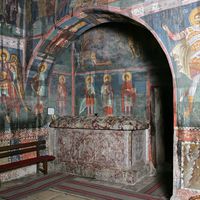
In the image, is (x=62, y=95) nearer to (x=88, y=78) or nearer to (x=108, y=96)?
(x=88, y=78)

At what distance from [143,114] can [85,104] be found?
1.78 metres

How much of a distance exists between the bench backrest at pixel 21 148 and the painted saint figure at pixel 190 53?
3.68 meters

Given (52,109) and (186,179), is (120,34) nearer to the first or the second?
(52,109)

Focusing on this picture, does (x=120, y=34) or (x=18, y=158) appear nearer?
(x=18, y=158)

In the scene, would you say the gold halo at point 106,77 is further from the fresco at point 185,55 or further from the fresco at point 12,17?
the fresco at point 185,55

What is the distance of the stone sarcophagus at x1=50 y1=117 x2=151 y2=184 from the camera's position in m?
5.22

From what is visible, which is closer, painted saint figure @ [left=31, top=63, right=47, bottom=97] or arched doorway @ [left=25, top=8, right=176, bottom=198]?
arched doorway @ [left=25, top=8, right=176, bottom=198]

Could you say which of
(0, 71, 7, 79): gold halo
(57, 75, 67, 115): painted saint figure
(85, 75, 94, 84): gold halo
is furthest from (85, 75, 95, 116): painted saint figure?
(0, 71, 7, 79): gold halo

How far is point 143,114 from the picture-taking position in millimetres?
6160

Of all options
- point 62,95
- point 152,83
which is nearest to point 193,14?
point 152,83

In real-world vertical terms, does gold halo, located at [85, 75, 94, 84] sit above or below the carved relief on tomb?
above

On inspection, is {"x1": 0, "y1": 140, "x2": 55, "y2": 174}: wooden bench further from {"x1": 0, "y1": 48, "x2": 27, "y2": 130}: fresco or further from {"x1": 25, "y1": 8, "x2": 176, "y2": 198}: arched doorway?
{"x1": 25, "y1": 8, "x2": 176, "y2": 198}: arched doorway

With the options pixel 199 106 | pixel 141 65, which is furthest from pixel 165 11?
pixel 141 65

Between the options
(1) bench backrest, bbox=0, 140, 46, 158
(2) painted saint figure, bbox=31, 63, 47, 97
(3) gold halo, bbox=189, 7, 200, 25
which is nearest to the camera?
(3) gold halo, bbox=189, 7, 200, 25
